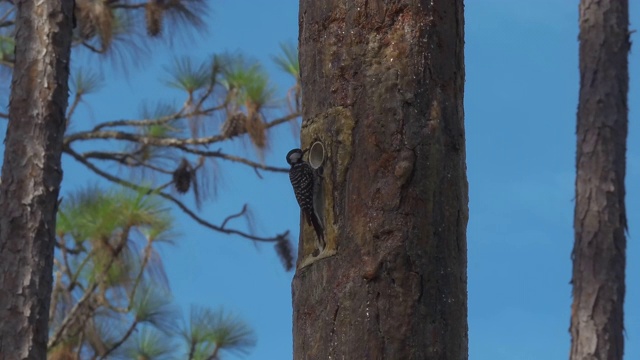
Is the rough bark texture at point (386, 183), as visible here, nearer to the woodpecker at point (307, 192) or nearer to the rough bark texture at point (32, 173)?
the woodpecker at point (307, 192)

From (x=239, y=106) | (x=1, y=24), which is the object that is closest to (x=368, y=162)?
(x=239, y=106)

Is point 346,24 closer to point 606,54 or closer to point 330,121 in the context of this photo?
point 330,121

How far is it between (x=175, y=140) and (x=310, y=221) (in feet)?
16.0

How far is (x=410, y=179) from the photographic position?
2729 mm

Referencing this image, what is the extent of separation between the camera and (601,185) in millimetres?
7082

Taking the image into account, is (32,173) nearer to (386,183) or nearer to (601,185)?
(386,183)

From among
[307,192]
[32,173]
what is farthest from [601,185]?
[307,192]

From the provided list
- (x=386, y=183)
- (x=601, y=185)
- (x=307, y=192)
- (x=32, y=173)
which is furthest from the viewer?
(x=601, y=185)

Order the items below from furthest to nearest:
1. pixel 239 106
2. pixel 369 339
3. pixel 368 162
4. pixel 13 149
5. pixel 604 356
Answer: pixel 239 106
pixel 604 356
pixel 13 149
pixel 368 162
pixel 369 339

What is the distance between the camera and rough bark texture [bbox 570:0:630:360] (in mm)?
6672

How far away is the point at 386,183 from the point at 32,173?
2636mm

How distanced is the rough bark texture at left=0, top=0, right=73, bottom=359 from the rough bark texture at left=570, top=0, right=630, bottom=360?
9.98ft

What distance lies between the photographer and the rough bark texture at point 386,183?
2639 millimetres

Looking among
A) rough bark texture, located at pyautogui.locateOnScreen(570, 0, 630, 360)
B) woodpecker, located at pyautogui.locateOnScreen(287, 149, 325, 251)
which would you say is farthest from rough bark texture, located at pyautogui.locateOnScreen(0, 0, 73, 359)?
rough bark texture, located at pyautogui.locateOnScreen(570, 0, 630, 360)
